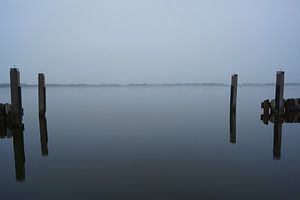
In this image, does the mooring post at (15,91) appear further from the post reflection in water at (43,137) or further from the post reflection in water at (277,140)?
the post reflection in water at (277,140)

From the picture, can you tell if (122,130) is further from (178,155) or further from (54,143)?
(178,155)

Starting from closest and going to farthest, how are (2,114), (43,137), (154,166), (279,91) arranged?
(154,166), (43,137), (2,114), (279,91)

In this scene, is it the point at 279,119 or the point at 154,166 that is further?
the point at 279,119

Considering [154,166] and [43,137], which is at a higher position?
[154,166]

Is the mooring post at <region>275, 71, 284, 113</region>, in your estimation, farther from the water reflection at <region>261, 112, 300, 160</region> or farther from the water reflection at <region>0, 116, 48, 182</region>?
the water reflection at <region>0, 116, 48, 182</region>

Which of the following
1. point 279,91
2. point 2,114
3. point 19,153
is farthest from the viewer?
point 279,91

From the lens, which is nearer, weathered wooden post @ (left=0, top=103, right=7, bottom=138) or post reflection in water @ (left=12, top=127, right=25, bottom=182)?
post reflection in water @ (left=12, top=127, right=25, bottom=182)

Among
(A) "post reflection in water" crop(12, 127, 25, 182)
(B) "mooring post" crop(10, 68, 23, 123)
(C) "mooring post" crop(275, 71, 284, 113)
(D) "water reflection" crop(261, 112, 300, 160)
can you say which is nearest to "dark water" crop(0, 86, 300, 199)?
(A) "post reflection in water" crop(12, 127, 25, 182)

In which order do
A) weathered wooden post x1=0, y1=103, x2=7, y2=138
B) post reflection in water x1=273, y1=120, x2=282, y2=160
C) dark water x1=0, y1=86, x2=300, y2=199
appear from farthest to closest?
weathered wooden post x1=0, y1=103, x2=7, y2=138 → post reflection in water x1=273, y1=120, x2=282, y2=160 → dark water x1=0, y1=86, x2=300, y2=199

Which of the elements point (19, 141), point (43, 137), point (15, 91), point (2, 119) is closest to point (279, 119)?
point (43, 137)

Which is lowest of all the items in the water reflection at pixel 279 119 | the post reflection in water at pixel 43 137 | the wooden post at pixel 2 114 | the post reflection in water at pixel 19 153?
the post reflection in water at pixel 43 137

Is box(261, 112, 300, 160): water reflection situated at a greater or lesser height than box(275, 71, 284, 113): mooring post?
lesser

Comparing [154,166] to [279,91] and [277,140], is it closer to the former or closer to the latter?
[277,140]

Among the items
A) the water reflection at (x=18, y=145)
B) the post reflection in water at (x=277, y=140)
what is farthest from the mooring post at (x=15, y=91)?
the post reflection in water at (x=277, y=140)
